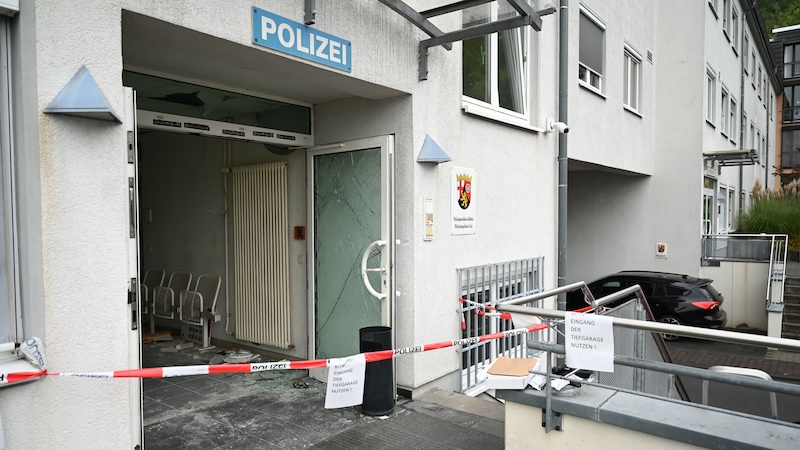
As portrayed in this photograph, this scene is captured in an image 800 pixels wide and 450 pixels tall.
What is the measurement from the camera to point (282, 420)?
16.4 feet

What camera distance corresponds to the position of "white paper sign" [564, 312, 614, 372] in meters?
3.14

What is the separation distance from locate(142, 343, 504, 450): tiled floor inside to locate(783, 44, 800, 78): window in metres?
43.2

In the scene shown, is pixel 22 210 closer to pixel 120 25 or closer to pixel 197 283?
pixel 120 25

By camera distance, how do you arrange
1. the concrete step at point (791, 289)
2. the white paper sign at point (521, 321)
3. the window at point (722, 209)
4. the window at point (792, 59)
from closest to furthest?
the white paper sign at point (521, 321), the concrete step at point (791, 289), the window at point (722, 209), the window at point (792, 59)

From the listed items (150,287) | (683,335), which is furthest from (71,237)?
(150,287)

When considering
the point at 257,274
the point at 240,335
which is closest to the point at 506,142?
the point at 257,274

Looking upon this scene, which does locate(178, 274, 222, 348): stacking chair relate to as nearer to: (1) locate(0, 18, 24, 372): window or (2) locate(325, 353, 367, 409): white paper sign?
(2) locate(325, 353, 367, 409): white paper sign

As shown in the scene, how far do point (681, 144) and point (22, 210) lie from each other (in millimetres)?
14856

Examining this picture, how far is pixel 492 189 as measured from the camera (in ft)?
23.4

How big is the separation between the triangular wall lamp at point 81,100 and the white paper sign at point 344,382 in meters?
2.05

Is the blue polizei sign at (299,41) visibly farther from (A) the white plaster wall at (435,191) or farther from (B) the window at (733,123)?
(B) the window at (733,123)

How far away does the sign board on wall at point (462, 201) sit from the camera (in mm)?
6309

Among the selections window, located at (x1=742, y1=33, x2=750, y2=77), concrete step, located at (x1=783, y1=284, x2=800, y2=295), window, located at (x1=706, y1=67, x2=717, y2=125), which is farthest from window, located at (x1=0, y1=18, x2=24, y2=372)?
window, located at (x1=742, y1=33, x2=750, y2=77)

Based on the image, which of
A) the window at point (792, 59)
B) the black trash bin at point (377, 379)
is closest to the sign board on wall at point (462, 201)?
the black trash bin at point (377, 379)
